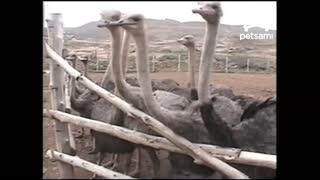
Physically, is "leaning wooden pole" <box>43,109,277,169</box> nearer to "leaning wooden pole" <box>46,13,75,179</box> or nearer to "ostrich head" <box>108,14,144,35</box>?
"leaning wooden pole" <box>46,13,75,179</box>

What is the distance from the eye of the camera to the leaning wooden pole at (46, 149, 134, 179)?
228 centimetres

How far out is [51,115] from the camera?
7.91 feet

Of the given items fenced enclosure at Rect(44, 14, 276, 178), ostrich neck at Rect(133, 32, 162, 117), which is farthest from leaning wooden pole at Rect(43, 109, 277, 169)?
ostrich neck at Rect(133, 32, 162, 117)

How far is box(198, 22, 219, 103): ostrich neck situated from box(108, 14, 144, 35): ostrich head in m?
0.26

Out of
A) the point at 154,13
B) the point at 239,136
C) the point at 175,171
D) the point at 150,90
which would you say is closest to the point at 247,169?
the point at 239,136

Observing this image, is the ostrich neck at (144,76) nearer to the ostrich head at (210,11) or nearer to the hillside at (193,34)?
the hillside at (193,34)

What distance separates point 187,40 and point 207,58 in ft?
0.45

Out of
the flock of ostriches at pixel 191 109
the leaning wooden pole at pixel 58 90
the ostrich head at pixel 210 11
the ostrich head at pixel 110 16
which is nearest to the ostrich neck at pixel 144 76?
the flock of ostriches at pixel 191 109

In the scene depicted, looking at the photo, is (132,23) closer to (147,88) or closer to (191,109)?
(147,88)

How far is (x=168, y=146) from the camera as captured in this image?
2260 mm

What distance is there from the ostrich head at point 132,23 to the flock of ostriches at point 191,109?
0.04 metres

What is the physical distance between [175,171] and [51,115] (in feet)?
1.93
